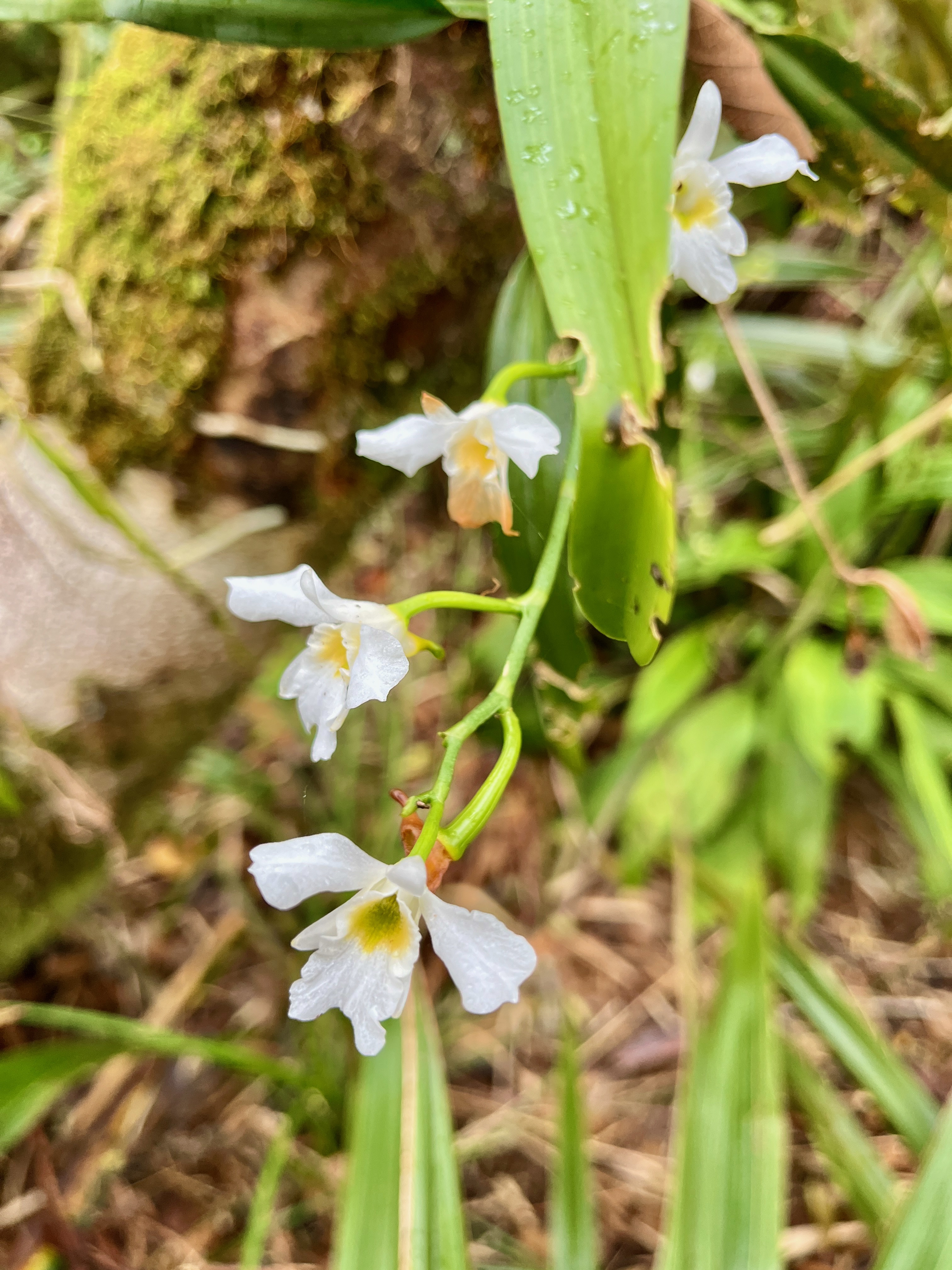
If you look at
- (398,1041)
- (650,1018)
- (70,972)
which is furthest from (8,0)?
(650,1018)

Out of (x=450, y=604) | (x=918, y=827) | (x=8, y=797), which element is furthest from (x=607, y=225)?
(x=918, y=827)

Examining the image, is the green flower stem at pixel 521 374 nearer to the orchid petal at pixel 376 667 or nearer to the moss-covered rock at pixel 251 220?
the orchid petal at pixel 376 667

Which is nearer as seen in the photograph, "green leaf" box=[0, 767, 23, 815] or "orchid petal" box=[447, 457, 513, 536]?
"orchid petal" box=[447, 457, 513, 536]

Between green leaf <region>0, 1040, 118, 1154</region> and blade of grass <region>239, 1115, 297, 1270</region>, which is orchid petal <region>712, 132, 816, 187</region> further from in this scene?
blade of grass <region>239, 1115, 297, 1270</region>

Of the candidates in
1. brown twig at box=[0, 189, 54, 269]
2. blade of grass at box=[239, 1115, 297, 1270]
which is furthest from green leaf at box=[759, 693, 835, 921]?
brown twig at box=[0, 189, 54, 269]

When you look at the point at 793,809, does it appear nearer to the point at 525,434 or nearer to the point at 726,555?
the point at 726,555

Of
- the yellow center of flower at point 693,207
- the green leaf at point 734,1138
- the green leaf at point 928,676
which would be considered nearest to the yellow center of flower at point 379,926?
the yellow center of flower at point 693,207

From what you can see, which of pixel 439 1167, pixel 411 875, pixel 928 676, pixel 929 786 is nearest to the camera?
pixel 411 875
